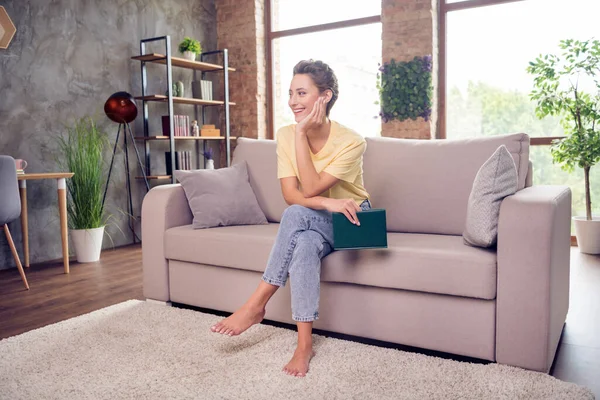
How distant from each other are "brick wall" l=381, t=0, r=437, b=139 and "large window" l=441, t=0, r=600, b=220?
25 cm

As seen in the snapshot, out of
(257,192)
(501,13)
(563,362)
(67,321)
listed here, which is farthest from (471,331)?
(501,13)

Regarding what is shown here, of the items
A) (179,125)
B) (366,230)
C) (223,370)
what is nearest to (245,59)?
(179,125)

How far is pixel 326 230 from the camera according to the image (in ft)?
6.73

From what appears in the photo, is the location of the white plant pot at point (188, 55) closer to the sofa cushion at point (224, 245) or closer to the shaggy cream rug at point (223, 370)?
the sofa cushion at point (224, 245)

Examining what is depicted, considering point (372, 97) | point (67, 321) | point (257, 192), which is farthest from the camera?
point (372, 97)

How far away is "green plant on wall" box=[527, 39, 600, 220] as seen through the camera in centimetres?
398

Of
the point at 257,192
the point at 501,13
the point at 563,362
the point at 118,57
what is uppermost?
the point at 501,13

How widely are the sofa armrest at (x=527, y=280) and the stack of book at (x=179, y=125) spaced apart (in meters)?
3.93

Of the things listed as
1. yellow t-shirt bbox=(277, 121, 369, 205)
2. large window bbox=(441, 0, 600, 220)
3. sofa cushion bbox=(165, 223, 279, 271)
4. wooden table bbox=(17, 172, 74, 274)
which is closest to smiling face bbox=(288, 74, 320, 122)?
yellow t-shirt bbox=(277, 121, 369, 205)

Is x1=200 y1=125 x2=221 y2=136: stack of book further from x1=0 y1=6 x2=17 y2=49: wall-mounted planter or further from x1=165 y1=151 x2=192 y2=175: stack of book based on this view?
x1=0 y1=6 x2=17 y2=49: wall-mounted planter

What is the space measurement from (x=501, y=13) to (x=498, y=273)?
3989mm

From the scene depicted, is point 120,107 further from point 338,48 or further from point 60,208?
point 338,48

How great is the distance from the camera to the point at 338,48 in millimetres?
5910

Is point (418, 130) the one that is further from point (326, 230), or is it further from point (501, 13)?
point (326, 230)
